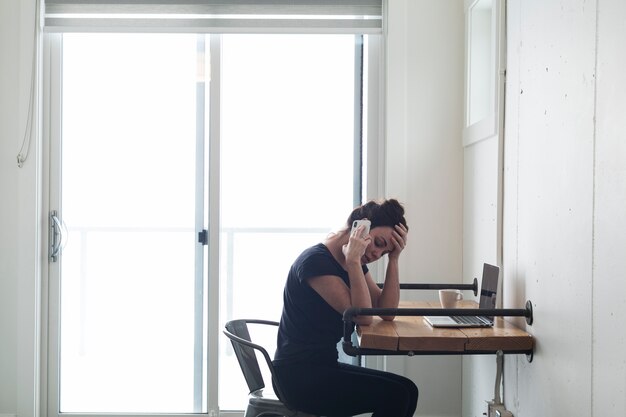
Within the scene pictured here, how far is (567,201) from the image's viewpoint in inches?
83.8

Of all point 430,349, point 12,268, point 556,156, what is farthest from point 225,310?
point 556,156

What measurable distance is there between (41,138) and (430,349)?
2303mm

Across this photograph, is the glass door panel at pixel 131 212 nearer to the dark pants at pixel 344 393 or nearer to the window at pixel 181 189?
the window at pixel 181 189

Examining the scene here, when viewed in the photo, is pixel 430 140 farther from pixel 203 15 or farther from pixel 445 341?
pixel 445 341

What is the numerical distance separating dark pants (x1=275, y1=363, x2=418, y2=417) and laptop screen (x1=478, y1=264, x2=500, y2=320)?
52cm

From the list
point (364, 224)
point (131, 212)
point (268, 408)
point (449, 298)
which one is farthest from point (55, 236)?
point (449, 298)

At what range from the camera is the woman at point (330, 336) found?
7.99ft

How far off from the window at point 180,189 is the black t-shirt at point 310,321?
124cm

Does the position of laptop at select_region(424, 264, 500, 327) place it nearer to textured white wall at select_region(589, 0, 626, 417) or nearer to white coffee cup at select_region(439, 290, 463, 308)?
white coffee cup at select_region(439, 290, 463, 308)

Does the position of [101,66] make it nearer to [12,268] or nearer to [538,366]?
[12,268]

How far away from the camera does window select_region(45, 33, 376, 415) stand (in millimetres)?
3762

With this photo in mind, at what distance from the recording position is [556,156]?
222cm

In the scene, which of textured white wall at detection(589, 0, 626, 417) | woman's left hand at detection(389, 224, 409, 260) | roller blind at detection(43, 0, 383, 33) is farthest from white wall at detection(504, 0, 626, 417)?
roller blind at detection(43, 0, 383, 33)

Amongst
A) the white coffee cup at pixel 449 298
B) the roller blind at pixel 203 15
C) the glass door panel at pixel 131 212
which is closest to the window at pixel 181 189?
the glass door panel at pixel 131 212
